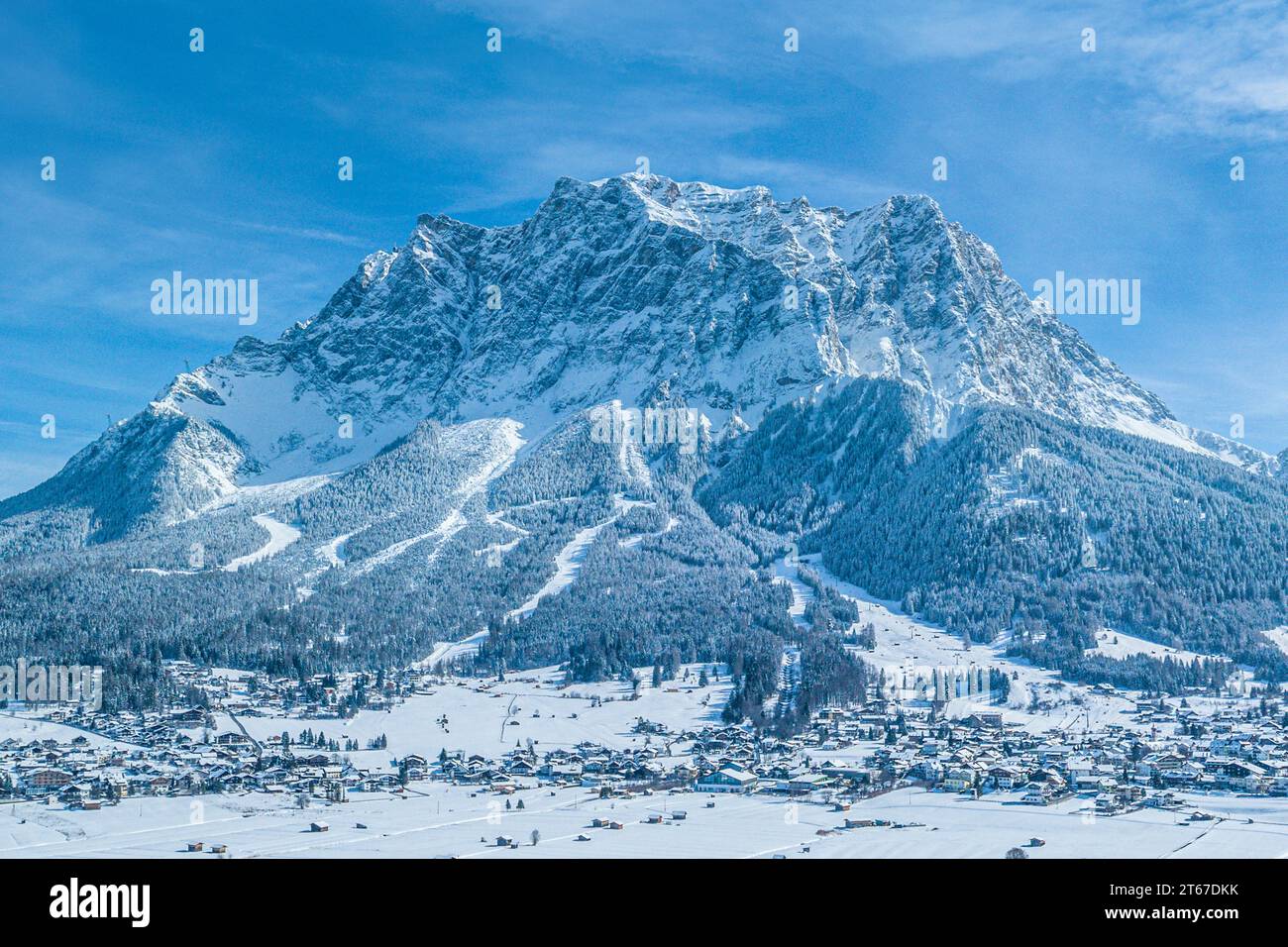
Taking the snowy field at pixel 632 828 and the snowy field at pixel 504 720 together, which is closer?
the snowy field at pixel 632 828

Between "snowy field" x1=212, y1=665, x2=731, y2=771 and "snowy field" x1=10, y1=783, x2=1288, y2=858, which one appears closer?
"snowy field" x1=10, y1=783, x2=1288, y2=858

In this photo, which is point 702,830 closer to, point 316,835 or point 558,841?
point 558,841
